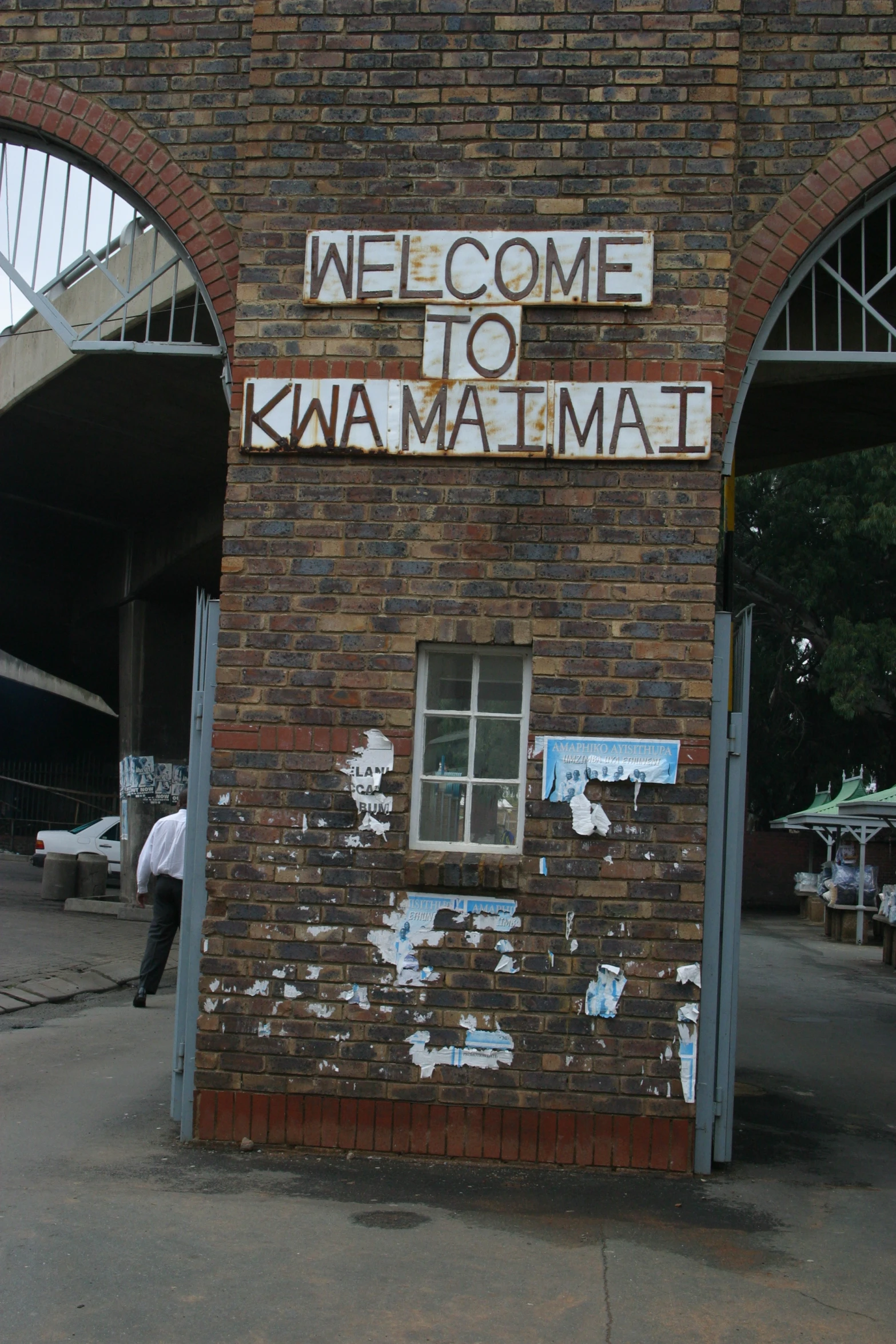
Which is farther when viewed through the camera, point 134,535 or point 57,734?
point 57,734

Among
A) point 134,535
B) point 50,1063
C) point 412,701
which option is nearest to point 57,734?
point 134,535

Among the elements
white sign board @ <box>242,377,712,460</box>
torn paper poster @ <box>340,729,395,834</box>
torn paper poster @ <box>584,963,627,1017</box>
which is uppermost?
white sign board @ <box>242,377,712,460</box>

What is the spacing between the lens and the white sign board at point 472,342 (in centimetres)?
629

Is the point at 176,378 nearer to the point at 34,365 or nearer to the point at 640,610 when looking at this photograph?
the point at 34,365

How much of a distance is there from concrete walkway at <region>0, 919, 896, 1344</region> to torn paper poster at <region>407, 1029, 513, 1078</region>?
0.44m

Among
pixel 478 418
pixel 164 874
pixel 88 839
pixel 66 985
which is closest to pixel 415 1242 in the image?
pixel 478 418

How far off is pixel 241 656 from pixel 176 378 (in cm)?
927

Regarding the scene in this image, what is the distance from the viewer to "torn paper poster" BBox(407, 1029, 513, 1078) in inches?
234

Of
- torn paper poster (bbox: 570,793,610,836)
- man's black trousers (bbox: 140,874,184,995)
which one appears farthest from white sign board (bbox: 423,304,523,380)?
man's black trousers (bbox: 140,874,184,995)

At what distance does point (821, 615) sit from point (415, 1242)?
92.6 feet

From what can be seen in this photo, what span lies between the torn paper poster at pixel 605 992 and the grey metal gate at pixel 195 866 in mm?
1833

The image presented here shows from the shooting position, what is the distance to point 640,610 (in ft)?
20.1

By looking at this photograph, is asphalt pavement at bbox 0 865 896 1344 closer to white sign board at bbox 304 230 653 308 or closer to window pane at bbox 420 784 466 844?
window pane at bbox 420 784 466 844

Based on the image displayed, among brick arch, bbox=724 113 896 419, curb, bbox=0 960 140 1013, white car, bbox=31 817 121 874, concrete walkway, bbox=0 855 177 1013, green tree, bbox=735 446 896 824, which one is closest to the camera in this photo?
brick arch, bbox=724 113 896 419
